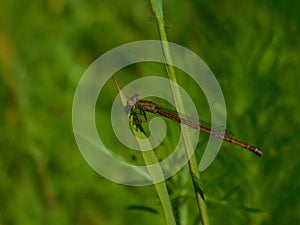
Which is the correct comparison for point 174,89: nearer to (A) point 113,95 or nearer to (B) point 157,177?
(B) point 157,177

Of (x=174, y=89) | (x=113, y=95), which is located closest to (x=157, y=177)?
(x=174, y=89)

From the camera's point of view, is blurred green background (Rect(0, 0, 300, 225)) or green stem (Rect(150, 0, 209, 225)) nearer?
green stem (Rect(150, 0, 209, 225))

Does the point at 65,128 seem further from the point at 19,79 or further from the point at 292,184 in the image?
the point at 292,184

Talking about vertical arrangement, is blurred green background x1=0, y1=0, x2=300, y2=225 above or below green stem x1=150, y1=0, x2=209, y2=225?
above

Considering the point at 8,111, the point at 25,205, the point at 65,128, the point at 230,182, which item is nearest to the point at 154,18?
the point at 230,182

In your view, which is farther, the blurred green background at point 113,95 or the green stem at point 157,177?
the blurred green background at point 113,95

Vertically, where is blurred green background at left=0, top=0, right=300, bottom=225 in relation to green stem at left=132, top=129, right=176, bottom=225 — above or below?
above

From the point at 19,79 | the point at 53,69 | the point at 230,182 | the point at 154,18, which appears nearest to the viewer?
the point at 154,18

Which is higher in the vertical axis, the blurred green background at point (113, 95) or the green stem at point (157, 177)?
the blurred green background at point (113, 95)
